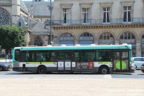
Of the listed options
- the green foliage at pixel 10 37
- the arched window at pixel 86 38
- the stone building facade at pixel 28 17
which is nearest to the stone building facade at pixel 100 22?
the arched window at pixel 86 38

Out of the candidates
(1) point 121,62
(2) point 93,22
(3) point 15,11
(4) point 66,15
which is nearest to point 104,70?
(1) point 121,62

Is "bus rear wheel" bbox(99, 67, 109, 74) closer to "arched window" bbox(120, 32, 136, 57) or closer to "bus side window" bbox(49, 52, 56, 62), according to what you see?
"bus side window" bbox(49, 52, 56, 62)

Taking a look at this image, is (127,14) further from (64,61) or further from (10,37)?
(10,37)

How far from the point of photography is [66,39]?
4162 centimetres

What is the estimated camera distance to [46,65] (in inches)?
982

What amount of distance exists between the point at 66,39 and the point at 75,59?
17242 millimetres

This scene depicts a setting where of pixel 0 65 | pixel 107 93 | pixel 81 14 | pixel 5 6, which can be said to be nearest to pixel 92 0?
pixel 81 14

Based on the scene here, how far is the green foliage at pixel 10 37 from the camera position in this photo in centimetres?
6794

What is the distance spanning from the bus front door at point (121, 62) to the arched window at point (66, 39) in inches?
708

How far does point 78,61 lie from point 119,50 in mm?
3595

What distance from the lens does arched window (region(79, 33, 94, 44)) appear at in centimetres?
4112

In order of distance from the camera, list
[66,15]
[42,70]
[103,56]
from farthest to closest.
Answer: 1. [66,15]
2. [42,70]
3. [103,56]

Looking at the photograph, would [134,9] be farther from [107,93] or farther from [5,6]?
[5,6]

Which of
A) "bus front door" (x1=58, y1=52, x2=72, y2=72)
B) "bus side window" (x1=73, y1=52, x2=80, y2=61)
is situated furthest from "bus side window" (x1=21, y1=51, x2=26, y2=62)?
"bus side window" (x1=73, y1=52, x2=80, y2=61)
